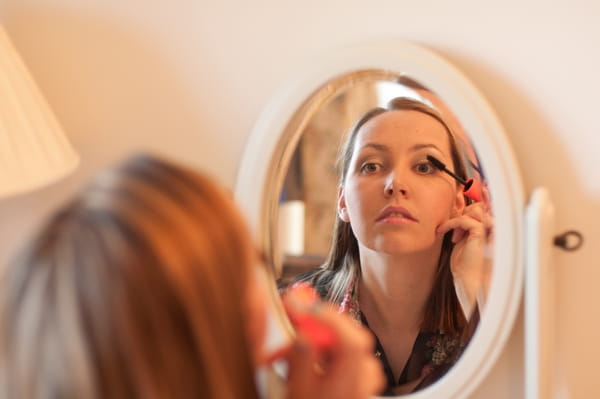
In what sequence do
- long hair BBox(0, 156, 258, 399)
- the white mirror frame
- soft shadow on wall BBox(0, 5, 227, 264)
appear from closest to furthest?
long hair BBox(0, 156, 258, 399)
the white mirror frame
soft shadow on wall BBox(0, 5, 227, 264)

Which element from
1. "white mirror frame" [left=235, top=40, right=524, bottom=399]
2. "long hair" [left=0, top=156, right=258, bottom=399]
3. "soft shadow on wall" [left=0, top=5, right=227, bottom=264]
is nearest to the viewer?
"long hair" [left=0, top=156, right=258, bottom=399]

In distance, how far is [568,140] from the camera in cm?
71

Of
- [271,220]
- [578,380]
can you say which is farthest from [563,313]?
[271,220]

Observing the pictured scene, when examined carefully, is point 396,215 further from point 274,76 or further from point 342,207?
point 274,76

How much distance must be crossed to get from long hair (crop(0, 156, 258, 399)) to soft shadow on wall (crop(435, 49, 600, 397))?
335mm

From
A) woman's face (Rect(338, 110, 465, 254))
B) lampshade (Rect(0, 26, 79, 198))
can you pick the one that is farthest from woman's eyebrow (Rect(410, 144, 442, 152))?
lampshade (Rect(0, 26, 79, 198))

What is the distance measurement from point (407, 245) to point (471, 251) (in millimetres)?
64

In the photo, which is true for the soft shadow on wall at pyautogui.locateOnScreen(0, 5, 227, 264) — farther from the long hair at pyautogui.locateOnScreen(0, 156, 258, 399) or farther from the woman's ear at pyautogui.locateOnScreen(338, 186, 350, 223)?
the long hair at pyautogui.locateOnScreen(0, 156, 258, 399)

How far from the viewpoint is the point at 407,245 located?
0.76 metres

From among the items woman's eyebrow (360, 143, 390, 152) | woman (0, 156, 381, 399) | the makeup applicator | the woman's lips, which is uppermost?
woman's eyebrow (360, 143, 390, 152)

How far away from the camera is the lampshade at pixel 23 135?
779mm

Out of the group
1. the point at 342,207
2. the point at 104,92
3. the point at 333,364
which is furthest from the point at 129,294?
the point at 104,92

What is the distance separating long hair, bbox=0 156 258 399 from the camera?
0.48 meters

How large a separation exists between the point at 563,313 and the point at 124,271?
0.44 meters
